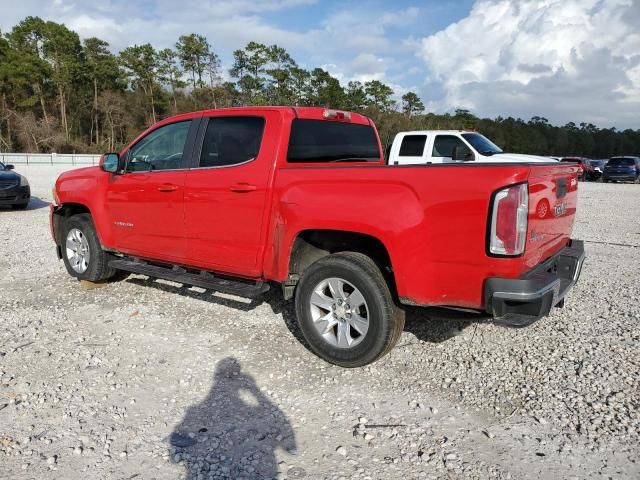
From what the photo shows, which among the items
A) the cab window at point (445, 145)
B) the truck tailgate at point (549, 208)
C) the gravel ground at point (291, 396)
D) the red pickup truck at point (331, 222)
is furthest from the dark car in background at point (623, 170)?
the truck tailgate at point (549, 208)

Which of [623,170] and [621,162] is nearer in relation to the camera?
[623,170]

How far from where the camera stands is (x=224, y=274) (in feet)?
15.1

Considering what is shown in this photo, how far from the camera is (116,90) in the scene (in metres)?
63.0

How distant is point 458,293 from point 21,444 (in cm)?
275

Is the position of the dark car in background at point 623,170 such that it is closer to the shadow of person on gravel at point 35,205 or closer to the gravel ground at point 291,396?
the gravel ground at point 291,396

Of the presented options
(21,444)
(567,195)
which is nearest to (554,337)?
(567,195)

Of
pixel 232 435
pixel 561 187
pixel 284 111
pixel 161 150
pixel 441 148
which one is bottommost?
pixel 232 435

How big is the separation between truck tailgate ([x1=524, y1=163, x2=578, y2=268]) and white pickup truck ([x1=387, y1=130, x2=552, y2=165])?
26.0ft

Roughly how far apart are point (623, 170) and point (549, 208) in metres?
29.6

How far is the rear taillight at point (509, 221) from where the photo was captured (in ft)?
9.72

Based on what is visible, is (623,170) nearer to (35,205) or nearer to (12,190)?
(35,205)

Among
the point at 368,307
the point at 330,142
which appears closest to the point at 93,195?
the point at 330,142

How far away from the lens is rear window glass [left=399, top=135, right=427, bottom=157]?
1248 centimetres

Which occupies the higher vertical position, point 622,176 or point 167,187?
point 167,187
